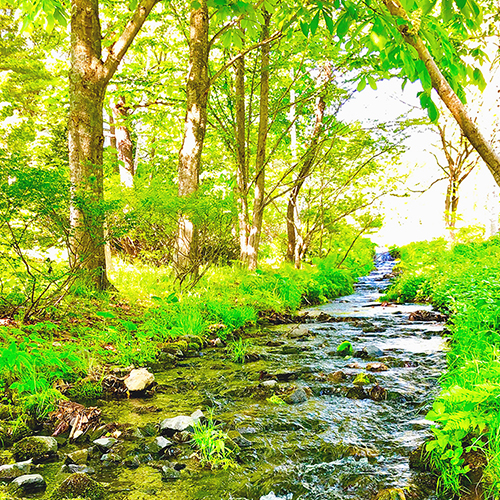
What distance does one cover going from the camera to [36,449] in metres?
2.39

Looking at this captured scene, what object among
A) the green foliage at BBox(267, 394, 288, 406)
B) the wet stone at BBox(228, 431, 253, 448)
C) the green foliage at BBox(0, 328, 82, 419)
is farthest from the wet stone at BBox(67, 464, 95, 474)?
the green foliage at BBox(267, 394, 288, 406)

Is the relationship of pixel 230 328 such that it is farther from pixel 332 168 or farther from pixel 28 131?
pixel 28 131

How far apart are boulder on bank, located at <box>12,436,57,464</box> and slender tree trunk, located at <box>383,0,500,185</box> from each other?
9.78ft

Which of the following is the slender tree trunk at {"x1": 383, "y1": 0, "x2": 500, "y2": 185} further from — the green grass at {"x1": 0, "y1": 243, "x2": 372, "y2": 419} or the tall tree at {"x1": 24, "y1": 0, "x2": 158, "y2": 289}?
the tall tree at {"x1": 24, "y1": 0, "x2": 158, "y2": 289}

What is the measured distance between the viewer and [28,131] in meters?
14.2

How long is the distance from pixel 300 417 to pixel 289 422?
0.42 ft

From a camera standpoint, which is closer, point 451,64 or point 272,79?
point 451,64

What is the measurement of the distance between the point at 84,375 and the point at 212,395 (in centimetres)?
125

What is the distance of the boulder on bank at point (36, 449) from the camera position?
2.34 meters

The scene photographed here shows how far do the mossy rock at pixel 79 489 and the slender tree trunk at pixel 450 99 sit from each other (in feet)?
8.38

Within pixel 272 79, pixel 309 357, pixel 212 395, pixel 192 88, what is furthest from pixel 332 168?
pixel 212 395

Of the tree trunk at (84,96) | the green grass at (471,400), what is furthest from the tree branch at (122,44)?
the green grass at (471,400)

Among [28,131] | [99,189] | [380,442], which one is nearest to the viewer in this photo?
[380,442]

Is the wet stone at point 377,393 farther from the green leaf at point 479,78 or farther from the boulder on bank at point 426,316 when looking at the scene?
the boulder on bank at point 426,316
